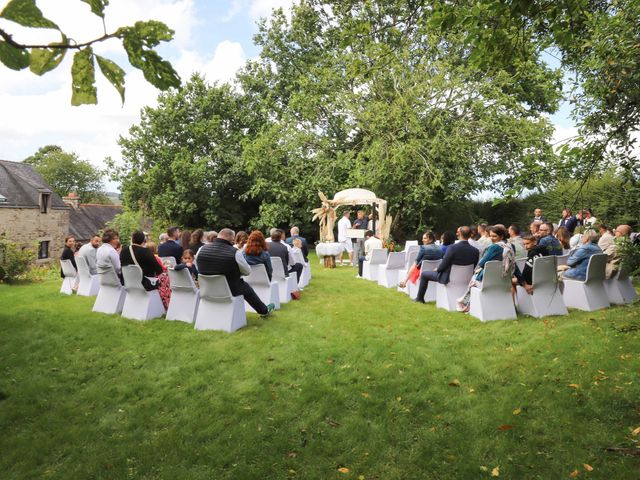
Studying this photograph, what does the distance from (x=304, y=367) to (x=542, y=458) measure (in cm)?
284

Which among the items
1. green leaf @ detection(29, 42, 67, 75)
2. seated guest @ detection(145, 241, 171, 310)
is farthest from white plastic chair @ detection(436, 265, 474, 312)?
green leaf @ detection(29, 42, 67, 75)

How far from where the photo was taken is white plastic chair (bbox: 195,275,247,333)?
727 centimetres

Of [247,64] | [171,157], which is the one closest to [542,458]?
[171,157]

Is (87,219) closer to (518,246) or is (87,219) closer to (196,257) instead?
(196,257)

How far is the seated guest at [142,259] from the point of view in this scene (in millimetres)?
7992

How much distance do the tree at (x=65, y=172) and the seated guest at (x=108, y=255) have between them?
68743mm

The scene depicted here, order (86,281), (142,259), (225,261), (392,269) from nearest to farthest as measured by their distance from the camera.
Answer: (225,261)
(142,259)
(86,281)
(392,269)

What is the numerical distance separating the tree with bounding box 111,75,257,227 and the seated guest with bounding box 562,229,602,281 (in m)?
18.7

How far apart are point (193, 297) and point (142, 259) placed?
1097mm

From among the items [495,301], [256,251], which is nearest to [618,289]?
[495,301]

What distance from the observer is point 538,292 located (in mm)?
7914

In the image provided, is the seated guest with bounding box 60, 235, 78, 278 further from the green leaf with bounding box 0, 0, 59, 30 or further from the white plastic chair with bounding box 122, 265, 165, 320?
the green leaf with bounding box 0, 0, 59, 30

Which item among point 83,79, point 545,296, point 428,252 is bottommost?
point 545,296

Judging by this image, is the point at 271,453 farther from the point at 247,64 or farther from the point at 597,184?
the point at 247,64
